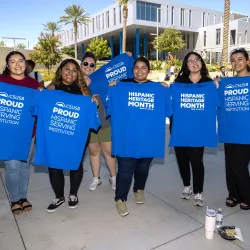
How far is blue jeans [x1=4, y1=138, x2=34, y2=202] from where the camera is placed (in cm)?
308

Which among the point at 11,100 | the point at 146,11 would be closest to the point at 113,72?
the point at 11,100

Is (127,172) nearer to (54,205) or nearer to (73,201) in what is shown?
(73,201)

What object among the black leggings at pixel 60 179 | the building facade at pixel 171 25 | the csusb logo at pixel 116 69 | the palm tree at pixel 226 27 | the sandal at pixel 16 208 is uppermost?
the building facade at pixel 171 25

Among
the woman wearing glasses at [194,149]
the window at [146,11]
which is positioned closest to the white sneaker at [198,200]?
the woman wearing glasses at [194,149]

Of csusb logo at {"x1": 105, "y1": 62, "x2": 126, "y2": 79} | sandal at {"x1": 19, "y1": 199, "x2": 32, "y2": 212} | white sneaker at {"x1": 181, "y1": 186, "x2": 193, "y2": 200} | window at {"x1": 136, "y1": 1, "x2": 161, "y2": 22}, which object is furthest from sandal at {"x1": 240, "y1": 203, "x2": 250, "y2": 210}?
window at {"x1": 136, "y1": 1, "x2": 161, "y2": 22}

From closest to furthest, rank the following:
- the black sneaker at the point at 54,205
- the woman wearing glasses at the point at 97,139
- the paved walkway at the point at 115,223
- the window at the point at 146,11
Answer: the paved walkway at the point at 115,223, the black sneaker at the point at 54,205, the woman wearing glasses at the point at 97,139, the window at the point at 146,11

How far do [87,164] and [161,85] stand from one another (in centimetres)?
263

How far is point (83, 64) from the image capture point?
11.9 ft

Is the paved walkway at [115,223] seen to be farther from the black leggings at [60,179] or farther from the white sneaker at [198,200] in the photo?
the black leggings at [60,179]

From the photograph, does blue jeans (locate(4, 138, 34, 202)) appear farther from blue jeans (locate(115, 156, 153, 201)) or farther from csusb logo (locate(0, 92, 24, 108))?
blue jeans (locate(115, 156, 153, 201))

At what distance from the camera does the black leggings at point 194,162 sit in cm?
323

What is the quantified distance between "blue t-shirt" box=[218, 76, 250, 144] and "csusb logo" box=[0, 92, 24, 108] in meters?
2.36

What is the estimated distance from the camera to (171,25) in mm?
44875

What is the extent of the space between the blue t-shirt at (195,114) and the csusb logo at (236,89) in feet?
0.44
